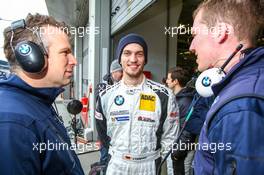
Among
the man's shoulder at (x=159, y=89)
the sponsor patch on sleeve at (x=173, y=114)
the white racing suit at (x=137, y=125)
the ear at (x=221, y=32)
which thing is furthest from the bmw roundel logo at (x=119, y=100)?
the ear at (x=221, y=32)

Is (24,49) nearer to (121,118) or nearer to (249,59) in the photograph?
(249,59)

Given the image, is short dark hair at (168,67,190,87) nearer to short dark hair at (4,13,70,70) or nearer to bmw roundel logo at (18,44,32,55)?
short dark hair at (4,13,70,70)

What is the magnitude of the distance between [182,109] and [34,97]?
2100 millimetres

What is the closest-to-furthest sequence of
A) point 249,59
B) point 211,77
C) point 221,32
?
1. point 249,59
2. point 221,32
3. point 211,77

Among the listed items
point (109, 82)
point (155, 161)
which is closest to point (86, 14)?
point (109, 82)

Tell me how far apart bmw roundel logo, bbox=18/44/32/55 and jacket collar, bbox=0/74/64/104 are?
111 mm

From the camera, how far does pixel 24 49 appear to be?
1.25m

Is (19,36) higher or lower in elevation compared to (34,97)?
higher

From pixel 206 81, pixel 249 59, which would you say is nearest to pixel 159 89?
pixel 206 81

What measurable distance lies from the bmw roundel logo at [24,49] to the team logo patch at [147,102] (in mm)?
1104

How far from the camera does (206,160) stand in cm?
100

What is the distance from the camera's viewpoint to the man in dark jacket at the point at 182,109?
109 inches

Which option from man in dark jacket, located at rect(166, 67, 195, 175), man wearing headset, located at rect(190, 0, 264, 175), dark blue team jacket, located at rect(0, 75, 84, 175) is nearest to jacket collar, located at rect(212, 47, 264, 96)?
man wearing headset, located at rect(190, 0, 264, 175)

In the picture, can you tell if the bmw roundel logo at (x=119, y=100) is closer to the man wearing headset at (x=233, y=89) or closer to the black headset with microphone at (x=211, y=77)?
the black headset with microphone at (x=211, y=77)
